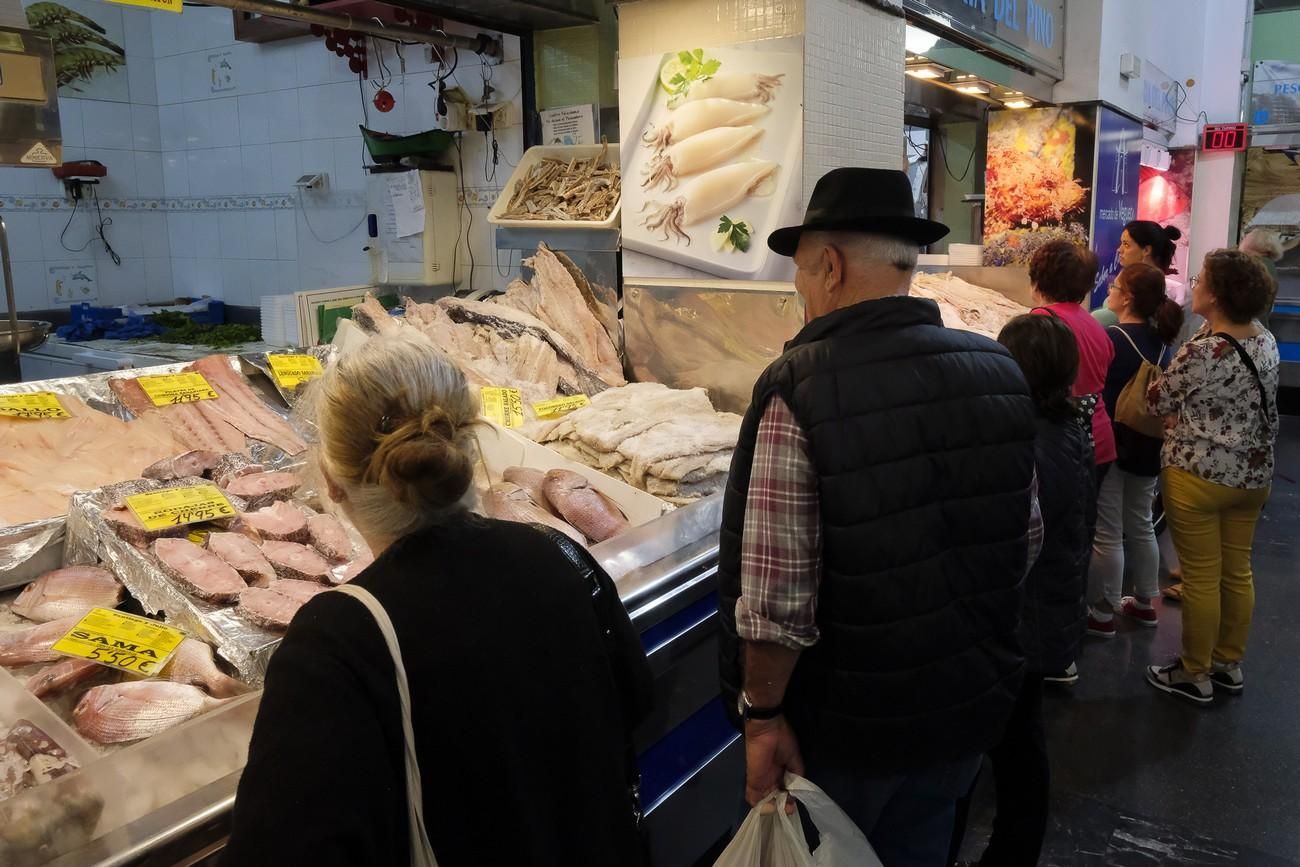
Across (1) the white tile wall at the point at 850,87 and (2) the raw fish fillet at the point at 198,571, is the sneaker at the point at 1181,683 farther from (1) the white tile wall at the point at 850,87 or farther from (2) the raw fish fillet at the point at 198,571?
(2) the raw fish fillet at the point at 198,571

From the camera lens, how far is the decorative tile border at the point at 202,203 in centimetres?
642

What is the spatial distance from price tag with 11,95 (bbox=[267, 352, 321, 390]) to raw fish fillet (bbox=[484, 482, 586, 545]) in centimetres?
89

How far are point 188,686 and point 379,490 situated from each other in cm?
73

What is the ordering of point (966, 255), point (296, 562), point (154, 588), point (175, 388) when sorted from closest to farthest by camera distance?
point (154, 588) < point (296, 562) < point (175, 388) < point (966, 255)

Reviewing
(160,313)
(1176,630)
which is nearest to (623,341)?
(1176,630)

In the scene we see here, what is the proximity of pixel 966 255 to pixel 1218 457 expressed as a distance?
2.83 metres

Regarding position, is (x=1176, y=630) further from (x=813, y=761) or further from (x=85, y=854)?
(x=85, y=854)

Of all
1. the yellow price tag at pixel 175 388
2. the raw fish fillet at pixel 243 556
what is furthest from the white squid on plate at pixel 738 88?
the raw fish fillet at pixel 243 556

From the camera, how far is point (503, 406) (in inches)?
124

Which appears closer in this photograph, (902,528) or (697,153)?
(902,528)

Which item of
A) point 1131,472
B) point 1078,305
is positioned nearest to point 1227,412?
point 1078,305

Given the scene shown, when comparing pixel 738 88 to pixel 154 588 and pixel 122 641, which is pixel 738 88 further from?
pixel 122 641

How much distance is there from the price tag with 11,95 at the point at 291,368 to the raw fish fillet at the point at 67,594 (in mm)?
1037

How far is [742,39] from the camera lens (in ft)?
10.4
